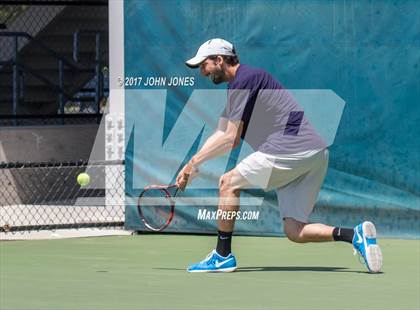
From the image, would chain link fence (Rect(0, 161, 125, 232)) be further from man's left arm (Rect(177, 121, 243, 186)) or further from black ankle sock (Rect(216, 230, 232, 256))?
man's left arm (Rect(177, 121, 243, 186))

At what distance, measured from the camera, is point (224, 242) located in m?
9.48

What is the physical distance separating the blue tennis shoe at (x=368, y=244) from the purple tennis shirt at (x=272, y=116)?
67cm

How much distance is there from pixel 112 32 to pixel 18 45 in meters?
6.41

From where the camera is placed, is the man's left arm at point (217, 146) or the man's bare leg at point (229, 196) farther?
the man's bare leg at point (229, 196)

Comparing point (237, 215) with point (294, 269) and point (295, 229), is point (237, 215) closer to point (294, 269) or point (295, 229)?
point (294, 269)

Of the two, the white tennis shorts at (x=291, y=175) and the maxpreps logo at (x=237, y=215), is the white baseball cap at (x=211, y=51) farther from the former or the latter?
the maxpreps logo at (x=237, y=215)

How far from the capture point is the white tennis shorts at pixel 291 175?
30.4 feet

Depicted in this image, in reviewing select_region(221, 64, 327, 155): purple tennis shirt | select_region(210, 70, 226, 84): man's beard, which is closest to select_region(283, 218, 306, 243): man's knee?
select_region(221, 64, 327, 155): purple tennis shirt

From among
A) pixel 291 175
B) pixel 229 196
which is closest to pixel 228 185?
pixel 229 196

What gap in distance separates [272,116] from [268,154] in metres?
0.28

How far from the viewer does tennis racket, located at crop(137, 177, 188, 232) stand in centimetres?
1257

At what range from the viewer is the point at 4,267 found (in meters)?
9.95

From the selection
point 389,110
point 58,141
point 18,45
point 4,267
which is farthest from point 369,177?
point 18,45

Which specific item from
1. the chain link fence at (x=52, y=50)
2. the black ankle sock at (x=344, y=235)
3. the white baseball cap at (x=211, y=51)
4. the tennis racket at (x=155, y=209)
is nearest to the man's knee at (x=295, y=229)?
the black ankle sock at (x=344, y=235)
